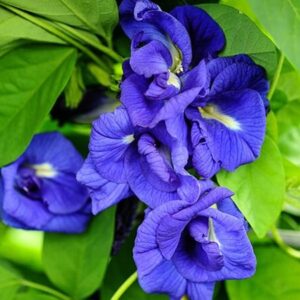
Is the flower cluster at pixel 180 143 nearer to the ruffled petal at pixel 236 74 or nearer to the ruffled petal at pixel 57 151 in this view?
the ruffled petal at pixel 236 74

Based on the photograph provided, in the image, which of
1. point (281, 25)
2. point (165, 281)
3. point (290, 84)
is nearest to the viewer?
point (281, 25)

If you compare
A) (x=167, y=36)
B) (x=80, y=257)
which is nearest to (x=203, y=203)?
(x=167, y=36)

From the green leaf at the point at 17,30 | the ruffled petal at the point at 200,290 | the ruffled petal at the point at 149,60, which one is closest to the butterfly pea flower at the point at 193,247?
the ruffled petal at the point at 200,290

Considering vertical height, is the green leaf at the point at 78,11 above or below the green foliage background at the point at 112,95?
above

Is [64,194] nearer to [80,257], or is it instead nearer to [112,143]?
[80,257]

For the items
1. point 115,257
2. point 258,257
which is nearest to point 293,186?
point 258,257

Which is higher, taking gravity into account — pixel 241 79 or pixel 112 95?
pixel 241 79
